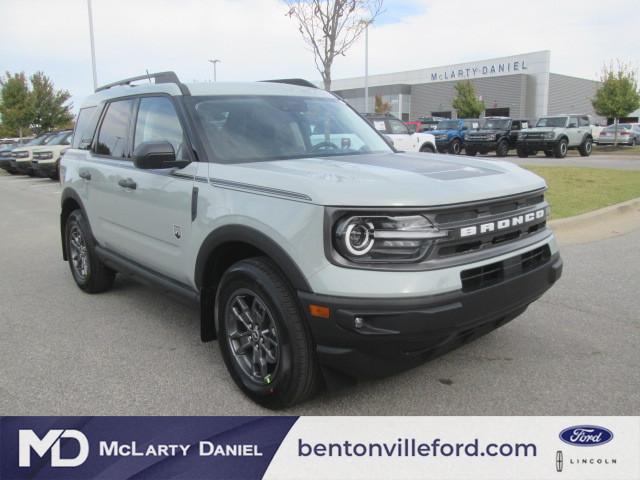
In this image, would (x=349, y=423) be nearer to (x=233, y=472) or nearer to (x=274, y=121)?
(x=233, y=472)

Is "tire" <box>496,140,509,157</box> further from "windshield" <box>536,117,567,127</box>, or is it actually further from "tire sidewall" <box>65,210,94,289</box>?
"tire sidewall" <box>65,210,94,289</box>

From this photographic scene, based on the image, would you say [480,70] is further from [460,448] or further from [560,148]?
[460,448]

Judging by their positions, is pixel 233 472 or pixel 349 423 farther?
pixel 349 423

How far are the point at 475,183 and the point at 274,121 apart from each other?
1.59 metres

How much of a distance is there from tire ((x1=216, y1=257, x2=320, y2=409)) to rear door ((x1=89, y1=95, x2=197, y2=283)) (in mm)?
565

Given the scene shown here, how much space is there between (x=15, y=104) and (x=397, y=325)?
4255 cm

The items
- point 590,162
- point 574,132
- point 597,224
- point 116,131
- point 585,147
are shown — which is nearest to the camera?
point 116,131

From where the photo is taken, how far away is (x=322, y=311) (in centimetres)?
279

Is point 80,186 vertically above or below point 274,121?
below

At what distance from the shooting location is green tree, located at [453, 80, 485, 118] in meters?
48.2

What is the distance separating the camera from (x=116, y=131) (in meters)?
4.95

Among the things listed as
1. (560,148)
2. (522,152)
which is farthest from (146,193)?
(560,148)

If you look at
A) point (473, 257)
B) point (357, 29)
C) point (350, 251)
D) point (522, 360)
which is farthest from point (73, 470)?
point (357, 29)

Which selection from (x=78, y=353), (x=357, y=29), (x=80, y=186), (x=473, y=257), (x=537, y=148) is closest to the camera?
(x=473, y=257)
